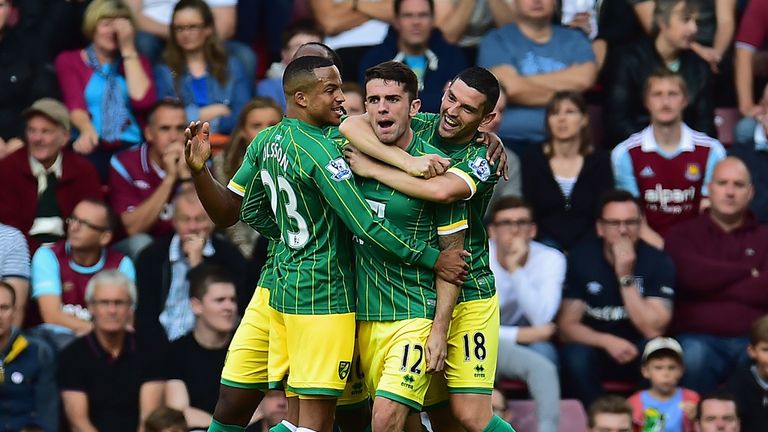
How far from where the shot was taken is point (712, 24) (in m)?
14.9

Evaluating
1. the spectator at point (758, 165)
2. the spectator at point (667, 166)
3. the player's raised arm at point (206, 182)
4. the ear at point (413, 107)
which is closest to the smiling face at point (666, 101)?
the spectator at point (667, 166)

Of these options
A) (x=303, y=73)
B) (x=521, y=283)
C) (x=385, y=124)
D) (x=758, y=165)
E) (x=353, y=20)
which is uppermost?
(x=353, y=20)

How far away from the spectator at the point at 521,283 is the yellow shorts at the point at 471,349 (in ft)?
10.9

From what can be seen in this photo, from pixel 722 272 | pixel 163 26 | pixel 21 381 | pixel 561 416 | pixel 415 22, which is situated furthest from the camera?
pixel 163 26

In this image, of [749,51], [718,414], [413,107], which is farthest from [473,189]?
[749,51]

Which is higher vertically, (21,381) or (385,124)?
(385,124)

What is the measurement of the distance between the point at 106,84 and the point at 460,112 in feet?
18.1

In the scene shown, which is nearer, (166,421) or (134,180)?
(166,421)

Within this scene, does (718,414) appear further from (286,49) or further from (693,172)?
(286,49)

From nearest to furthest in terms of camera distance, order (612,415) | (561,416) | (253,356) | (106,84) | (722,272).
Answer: (253,356) < (612,415) < (561,416) < (722,272) < (106,84)

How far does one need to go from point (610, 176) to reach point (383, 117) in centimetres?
492

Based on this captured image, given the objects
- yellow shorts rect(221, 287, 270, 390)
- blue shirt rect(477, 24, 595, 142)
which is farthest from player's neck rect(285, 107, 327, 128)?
blue shirt rect(477, 24, 595, 142)

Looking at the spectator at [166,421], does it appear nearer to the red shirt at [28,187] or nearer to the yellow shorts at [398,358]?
the red shirt at [28,187]

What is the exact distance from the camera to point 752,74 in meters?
14.6
